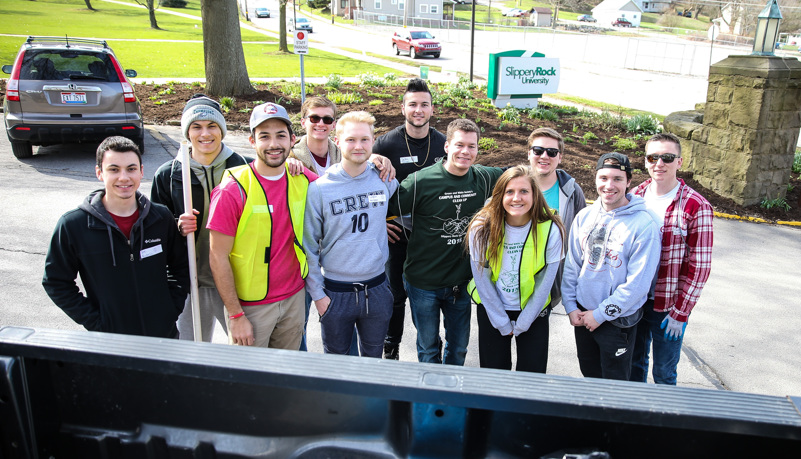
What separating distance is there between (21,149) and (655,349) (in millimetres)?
9828

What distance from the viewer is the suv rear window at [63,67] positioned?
8883mm

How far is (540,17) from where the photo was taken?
282 ft

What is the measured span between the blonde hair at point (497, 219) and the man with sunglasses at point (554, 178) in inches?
15.7

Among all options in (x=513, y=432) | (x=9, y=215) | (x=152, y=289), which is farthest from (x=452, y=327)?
(x=9, y=215)

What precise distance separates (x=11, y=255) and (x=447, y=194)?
498 centimetres

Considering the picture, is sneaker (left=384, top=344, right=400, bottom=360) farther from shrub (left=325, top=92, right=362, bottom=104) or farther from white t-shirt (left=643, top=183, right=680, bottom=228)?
shrub (left=325, top=92, right=362, bottom=104)

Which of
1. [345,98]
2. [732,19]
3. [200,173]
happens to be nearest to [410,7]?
[732,19]

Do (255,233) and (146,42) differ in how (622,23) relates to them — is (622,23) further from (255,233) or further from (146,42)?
(255,233)

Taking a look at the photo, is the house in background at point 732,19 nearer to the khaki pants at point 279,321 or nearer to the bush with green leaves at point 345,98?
the bush with green leaves at point 345,98

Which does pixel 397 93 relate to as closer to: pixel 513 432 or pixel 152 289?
pixel 152 289

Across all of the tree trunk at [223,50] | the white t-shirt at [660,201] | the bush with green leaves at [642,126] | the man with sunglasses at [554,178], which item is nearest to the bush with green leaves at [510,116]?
the bush with green leaves at [642,126]

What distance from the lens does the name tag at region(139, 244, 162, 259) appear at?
307 centimetres

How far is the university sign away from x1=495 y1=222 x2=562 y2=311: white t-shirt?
10.9 m

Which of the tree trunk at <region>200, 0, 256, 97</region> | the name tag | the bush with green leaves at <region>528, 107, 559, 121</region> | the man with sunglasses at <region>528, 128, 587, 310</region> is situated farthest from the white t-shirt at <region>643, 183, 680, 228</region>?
the tree trunk at <region>200, 0, 256, 97</region>
